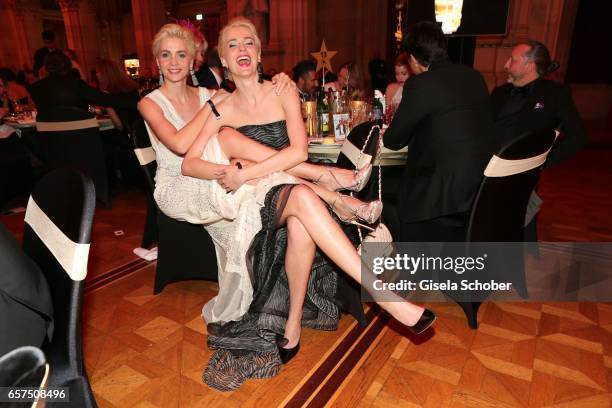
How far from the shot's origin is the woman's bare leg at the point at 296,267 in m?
1.77

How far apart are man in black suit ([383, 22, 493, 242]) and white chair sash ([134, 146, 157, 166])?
1.44m

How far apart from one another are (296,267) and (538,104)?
6.32 feet

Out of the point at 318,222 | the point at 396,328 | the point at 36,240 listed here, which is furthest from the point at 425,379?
the point at 36,240

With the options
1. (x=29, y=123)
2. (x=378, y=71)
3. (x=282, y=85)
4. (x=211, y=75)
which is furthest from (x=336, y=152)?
(x=378, y=71)

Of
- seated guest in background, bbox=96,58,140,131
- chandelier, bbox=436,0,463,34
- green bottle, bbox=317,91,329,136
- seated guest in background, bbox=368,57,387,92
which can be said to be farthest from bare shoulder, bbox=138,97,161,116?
seated guest in background, bbox=368,57,387,92

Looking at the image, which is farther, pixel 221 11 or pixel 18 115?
pixel 221 11

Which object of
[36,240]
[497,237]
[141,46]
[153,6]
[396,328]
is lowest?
[396,328]

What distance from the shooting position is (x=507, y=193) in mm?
1980

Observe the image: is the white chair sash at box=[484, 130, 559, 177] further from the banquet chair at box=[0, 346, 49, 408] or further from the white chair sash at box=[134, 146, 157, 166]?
the white chair sash at box=[134, 146, 157, 166]

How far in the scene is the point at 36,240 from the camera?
1122mm

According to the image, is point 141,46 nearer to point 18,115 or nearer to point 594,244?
point 18,115

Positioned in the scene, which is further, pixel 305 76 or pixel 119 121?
pixel 305 76

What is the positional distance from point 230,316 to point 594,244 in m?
2.83

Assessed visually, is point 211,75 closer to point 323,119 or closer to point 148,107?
point 323,119
